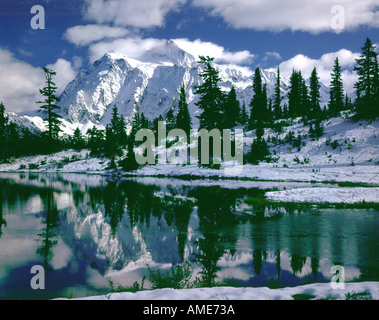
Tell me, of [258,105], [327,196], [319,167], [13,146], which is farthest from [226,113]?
[13,146]

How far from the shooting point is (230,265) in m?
8.36

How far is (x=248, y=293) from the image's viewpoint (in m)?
6.16

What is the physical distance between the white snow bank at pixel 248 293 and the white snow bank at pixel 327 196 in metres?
11.9

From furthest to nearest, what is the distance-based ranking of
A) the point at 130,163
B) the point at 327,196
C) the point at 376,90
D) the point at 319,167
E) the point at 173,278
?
1. the point at 376,90
2. the point at 130,163
3. the point at 319,167
4. the point at 327,196
5. the point at 173,278

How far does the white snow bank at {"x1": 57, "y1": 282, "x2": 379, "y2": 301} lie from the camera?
595 centimetres

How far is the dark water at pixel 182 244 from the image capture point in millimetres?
7559

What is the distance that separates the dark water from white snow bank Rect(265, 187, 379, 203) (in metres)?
1.98

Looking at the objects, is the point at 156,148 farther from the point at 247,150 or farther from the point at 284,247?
the point at 284,247

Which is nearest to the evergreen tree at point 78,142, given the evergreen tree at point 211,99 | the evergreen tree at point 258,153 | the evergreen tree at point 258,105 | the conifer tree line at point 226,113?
the conifer tree line at point 226,113

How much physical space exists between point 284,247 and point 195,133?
49.4 metres

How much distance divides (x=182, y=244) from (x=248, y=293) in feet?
14.7

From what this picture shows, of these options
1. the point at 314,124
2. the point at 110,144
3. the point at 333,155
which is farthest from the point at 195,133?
the point at 333,155

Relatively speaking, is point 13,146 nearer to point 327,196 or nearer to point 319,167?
point 319,167

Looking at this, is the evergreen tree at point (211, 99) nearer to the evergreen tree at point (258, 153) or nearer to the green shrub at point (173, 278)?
the evergreen tree at point (258, 153)
